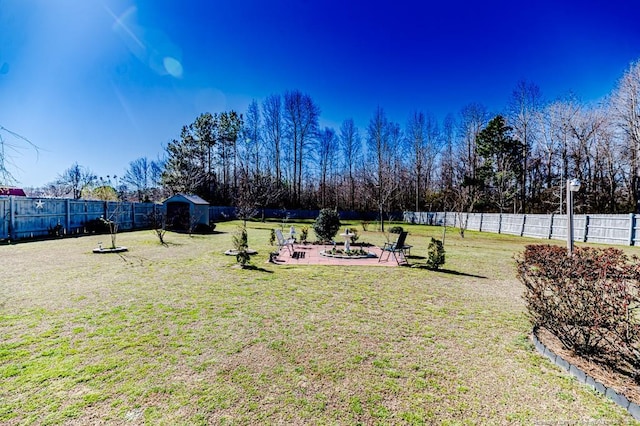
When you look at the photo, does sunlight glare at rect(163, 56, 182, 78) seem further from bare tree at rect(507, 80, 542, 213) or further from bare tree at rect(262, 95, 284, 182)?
bare tree at rect(507, 80, 542, 213)

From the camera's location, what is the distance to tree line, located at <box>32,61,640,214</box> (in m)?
23.1

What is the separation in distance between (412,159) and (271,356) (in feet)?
123

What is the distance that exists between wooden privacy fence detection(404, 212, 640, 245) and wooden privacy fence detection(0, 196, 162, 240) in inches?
792

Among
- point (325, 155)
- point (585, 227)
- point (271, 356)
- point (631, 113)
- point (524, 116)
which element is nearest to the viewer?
point (271, 356)

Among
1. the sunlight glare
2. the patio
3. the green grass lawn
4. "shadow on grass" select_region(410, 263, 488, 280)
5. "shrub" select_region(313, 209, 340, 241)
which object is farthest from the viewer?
"shrub" select_region(313, 209, 340, 241)

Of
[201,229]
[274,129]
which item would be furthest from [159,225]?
[274,129]

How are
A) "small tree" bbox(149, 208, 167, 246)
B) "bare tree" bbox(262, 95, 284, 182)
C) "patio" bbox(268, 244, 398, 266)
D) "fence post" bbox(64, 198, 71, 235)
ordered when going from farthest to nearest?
"bare tree" bbox(262, 95, 284, 182), "fence post" bbox(64, 198, 71, 235), "small tree" bbox(149, 208, 167, 246), "patio" bbox(268, 244, 398, 266)

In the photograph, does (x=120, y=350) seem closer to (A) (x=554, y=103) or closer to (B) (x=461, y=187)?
(A) (x=554, y=103)

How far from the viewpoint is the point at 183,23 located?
33.0 feet

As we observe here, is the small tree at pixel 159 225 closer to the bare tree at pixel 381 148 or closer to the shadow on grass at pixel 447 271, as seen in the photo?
the shadow on grass at pixel 447 271

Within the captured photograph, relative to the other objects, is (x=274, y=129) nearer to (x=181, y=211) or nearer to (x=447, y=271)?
(x=181, y=211)

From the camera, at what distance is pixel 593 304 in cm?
303

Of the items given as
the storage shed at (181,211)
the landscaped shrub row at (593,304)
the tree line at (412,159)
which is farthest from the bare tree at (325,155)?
the landscaped shrub row at (593,304)

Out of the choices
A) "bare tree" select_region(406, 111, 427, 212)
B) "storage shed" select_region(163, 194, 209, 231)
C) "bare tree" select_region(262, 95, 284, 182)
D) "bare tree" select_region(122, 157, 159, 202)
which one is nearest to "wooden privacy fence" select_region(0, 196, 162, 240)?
"storage shed" select_region(163, 194, 209, 231)
